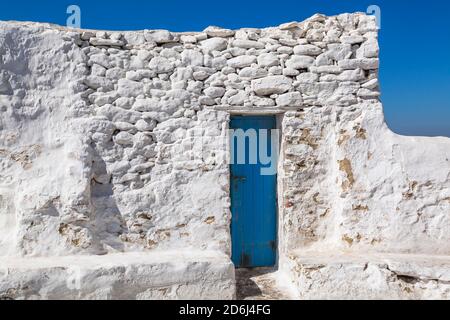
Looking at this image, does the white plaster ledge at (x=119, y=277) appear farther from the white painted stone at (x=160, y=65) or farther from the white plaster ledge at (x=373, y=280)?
the white painted stone at (x=160, y=65)

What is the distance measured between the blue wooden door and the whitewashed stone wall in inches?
7.7

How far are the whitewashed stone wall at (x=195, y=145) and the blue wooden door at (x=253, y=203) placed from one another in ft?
0.64

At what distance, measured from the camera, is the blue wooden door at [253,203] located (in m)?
5.69

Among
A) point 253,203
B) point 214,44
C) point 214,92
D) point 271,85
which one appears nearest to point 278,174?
point 253,203

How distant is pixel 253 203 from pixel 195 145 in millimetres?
1037

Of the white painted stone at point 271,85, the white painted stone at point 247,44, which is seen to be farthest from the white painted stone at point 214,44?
the white painted stone at point 271,85

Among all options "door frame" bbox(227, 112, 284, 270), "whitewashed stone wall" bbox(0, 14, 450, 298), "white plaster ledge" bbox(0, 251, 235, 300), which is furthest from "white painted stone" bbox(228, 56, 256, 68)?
"white plaster ledge" bbox(0, 251, 235, 300)

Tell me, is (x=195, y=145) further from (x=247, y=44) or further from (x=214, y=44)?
(x=247, y=44)

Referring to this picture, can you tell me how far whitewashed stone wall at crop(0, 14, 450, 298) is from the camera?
5.03 m

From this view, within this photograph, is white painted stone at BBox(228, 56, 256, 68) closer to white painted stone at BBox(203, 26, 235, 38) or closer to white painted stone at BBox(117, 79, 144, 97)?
white painted stone at BBox(203, 26, 235, 38)

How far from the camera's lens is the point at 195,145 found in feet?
17.7
